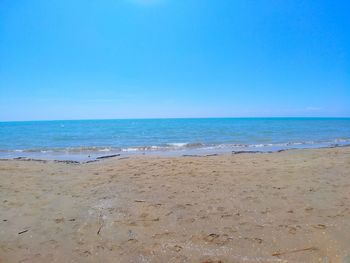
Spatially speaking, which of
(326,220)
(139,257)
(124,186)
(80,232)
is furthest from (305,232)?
(124,186)

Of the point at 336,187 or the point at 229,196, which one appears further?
the point at 336,187

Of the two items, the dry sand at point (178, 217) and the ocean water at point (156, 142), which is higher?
the dry sand at point (178, 217)

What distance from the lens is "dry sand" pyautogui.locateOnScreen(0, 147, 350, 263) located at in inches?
138

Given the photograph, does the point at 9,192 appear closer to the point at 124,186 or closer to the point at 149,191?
the point at 124,186

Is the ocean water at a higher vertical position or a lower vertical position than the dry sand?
lower

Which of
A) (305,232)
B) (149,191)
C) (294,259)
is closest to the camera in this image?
(294,259)

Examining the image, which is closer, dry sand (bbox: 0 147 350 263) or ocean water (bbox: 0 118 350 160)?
dry sand (bbox: 0 147 350 263)

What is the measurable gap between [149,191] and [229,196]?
76.9 inches

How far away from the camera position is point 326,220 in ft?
14.3

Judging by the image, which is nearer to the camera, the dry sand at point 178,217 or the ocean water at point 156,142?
the dry sand at point 178,217

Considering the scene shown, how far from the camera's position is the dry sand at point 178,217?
3.52 meters

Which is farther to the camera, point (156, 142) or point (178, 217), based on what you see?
point (156, 142)

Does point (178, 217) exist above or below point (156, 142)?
above

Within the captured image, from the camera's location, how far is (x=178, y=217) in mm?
4598
